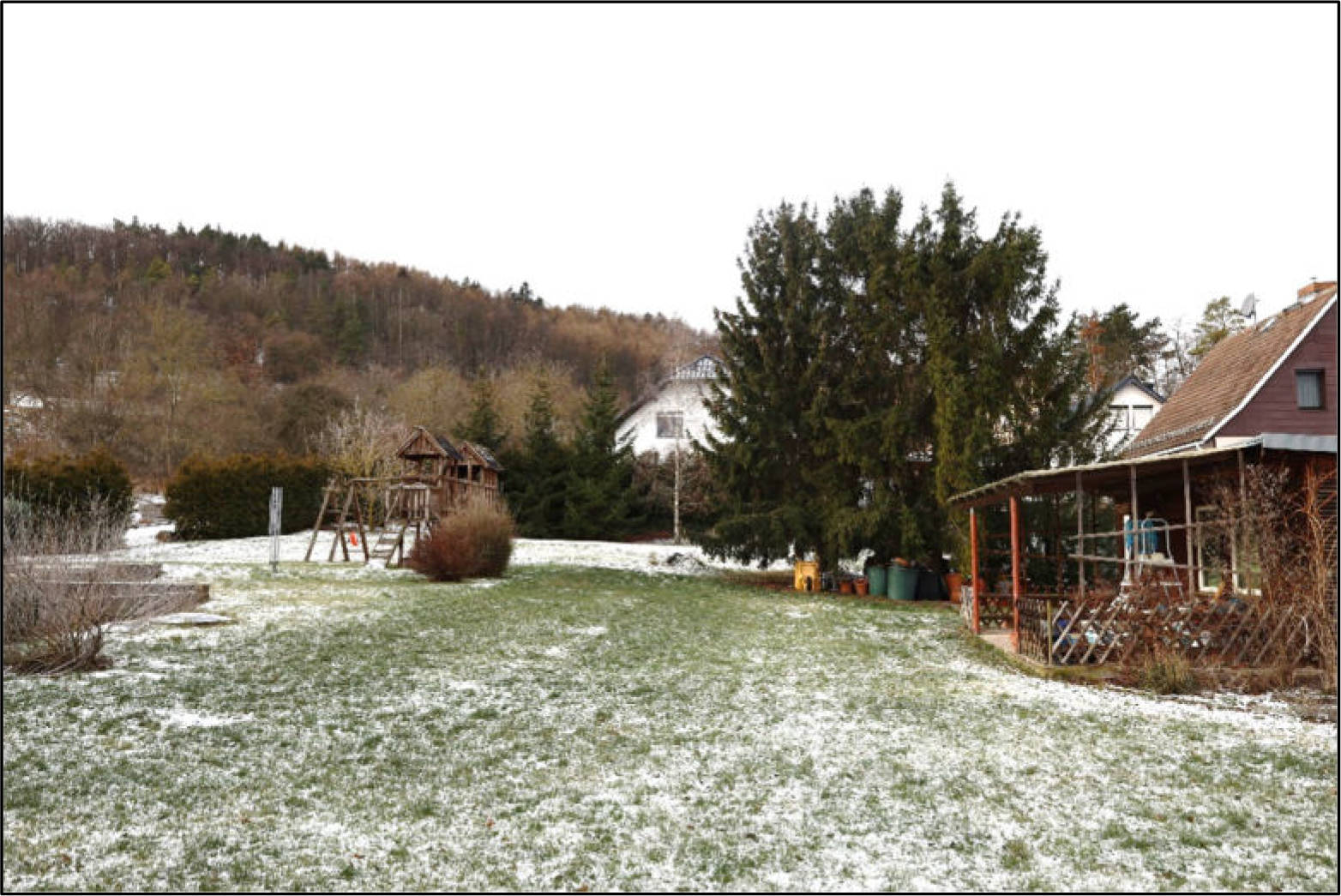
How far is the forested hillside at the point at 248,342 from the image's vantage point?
3180cm

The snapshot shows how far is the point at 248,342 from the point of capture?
4881cm

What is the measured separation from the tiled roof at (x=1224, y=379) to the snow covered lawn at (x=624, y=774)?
10.2 meters

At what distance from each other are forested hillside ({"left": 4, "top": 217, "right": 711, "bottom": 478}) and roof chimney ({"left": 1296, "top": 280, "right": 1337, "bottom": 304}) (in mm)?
25575

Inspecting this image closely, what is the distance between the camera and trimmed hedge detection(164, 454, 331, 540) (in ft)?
79.8

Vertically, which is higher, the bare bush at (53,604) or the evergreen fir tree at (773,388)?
the evergreen fir tree at (773,388)

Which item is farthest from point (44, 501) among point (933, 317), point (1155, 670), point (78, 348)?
point (1155, 670)

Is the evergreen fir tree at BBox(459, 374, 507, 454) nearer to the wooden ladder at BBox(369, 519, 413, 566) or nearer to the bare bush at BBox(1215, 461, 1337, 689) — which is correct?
the wooden ladder at BBox(369, 519, 413, 566)

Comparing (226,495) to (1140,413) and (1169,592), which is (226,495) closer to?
(1169,592)

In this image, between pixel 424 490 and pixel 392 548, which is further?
pixel 424 490

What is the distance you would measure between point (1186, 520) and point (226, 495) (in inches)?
967

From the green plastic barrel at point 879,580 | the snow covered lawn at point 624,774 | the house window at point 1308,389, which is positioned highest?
the house window at point 1308,389

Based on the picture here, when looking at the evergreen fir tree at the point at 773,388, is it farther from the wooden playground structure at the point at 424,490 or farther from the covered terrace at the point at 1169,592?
the wooden playground structure at the point at 424,490

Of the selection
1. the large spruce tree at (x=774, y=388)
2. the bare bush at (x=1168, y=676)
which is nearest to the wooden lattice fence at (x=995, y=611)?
the bare bush at (x=1168, y=676)

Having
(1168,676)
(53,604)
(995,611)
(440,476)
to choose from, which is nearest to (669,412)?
(440,476)
